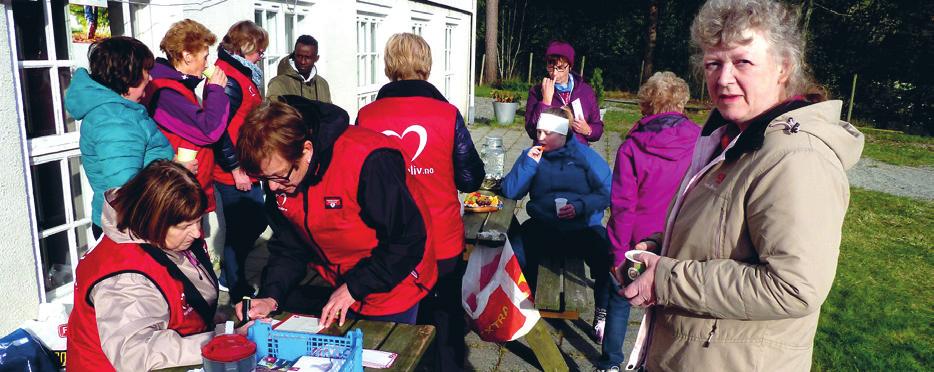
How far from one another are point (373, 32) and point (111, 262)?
25.1ft

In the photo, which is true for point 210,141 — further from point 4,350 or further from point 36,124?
point 4,350

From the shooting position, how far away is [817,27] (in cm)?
2447

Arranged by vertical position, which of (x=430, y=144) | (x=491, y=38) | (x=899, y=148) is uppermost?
(x=491, y=38)

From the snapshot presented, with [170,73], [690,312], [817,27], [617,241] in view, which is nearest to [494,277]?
[617,241]

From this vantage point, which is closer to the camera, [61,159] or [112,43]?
[112,43]

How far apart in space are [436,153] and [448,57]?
10716 mm

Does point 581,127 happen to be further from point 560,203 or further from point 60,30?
point 60,30

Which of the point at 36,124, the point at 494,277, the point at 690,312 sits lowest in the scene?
the point at 494,277

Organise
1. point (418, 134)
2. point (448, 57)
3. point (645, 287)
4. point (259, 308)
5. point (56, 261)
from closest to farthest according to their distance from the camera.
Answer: point (645, 287) → point (259, 308) → point (418, 134) → point (56, 261) → point (448, 57)

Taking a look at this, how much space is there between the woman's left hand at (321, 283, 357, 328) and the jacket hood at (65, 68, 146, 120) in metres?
1.69

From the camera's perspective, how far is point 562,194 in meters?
3.97

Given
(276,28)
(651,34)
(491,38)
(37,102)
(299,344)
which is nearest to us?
(299,344)

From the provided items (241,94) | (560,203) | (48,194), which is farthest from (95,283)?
(560,203)

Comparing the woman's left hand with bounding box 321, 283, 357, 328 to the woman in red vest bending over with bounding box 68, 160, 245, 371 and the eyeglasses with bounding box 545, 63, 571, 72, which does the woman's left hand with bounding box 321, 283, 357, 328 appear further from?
the eyeglasses with bounding box 545, 63, 571, 72
